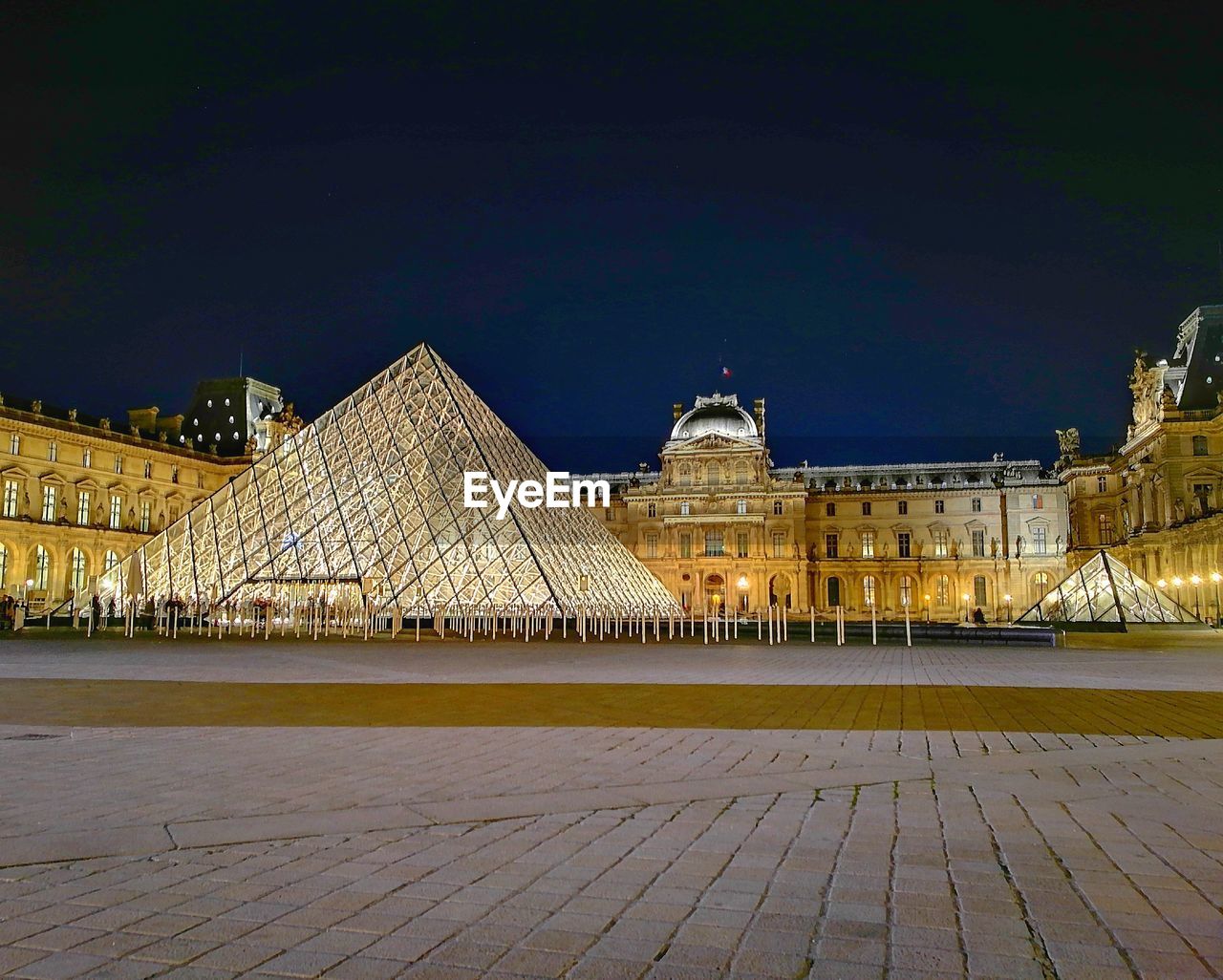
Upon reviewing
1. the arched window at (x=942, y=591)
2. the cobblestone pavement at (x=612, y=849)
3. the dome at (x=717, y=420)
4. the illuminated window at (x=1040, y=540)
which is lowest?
the arched window at (x=942, y=591)

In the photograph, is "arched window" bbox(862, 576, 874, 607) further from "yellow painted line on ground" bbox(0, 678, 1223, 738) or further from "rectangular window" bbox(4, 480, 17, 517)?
"yellow painted line on ground" bbox(0, 678, 1223, 738)

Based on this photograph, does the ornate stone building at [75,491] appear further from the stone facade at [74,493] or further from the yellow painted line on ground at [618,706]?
the yellow painted line on ground at [618,706]

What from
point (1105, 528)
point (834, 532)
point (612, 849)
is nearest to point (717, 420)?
point (834, 532)

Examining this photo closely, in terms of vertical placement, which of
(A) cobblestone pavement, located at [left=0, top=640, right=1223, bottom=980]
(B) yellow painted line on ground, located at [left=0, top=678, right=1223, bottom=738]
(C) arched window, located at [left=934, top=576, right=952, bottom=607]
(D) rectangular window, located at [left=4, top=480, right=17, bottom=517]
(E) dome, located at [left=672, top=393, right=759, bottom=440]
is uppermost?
(E) dome, located at [left=672, top=393, right=759, bottom=440]


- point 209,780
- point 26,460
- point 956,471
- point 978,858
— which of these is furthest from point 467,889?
point 956,471

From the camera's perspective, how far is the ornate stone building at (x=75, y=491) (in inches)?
2007

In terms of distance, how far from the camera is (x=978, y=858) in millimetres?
4078

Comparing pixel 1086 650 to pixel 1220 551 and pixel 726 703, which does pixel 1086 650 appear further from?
pixel 1220 551

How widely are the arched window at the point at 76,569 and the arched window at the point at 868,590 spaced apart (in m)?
51.7

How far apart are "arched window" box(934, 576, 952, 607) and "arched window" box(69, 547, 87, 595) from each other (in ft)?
184

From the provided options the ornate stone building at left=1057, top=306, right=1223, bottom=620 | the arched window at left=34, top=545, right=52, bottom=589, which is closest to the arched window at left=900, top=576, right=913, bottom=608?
the ornate stone building at left=1057, top=306, right=1223, bottom=620

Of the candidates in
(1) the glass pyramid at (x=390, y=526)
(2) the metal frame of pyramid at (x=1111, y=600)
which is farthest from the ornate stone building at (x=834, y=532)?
(1) the glass pyramid at (x=390, y=526)

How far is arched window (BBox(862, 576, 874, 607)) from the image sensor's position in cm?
7312

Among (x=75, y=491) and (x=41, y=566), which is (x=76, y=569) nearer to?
(x=41, y=566)
